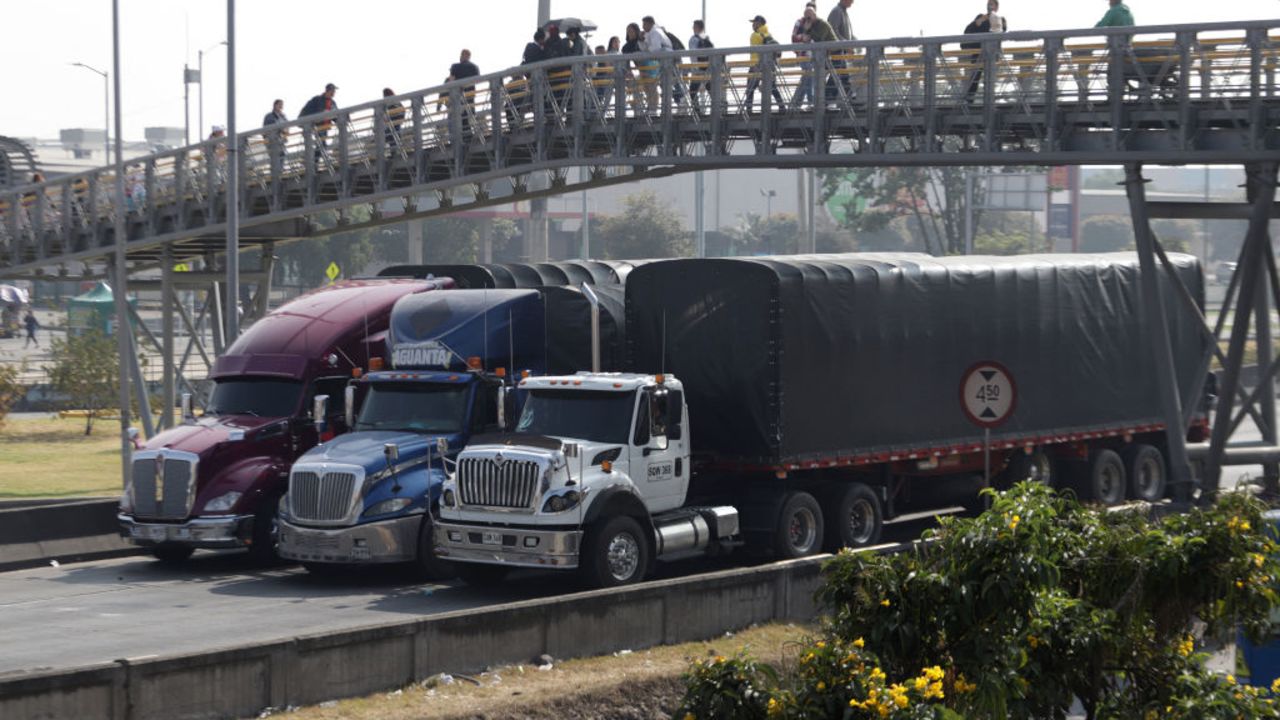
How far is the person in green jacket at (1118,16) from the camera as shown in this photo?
26266 millimetres

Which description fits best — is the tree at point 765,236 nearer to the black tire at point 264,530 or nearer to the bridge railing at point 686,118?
the bridge railing at point 686,118

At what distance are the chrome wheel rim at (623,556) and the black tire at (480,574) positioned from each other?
1370 mm

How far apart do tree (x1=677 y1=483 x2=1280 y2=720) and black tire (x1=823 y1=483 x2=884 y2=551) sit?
1310cm

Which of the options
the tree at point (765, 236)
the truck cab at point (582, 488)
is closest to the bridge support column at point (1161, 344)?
the truck cab at point (582, 488)

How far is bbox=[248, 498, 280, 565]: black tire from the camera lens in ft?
68.9

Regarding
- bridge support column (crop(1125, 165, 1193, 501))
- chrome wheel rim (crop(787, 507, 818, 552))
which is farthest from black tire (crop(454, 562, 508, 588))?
bridge support column (crop(1125, 165, 1193, 501))

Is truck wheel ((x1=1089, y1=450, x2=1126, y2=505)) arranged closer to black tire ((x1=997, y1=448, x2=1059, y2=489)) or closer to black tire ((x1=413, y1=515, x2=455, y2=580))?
black tire ((x1=997, y1=448, x2=1059, y2=489))

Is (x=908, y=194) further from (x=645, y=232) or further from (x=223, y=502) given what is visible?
(x=223, y=502)

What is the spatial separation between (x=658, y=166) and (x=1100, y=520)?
2260 cm

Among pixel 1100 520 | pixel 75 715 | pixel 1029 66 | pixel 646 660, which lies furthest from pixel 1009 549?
pixel 1029 66

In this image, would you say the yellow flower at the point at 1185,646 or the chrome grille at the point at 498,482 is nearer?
the yellow flower at the point at 1185,646

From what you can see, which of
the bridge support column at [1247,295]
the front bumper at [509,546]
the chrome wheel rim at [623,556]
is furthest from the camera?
the bridge support column at [1247,295]

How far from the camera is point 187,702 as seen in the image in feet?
40.8

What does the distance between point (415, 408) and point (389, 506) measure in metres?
1.61
